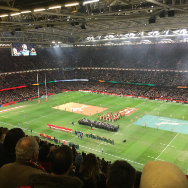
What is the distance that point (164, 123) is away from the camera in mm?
36531

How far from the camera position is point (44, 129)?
34.2m

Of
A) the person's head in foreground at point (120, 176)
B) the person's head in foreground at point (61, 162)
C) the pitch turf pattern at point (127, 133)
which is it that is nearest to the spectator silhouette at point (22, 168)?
the person's head in foreground at point (61, 162)

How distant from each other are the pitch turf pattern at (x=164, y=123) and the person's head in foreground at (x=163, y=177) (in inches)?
1297

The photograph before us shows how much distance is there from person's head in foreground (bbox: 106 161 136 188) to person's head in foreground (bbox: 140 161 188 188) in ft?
1.56

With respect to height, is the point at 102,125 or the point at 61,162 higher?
the point at 61,162

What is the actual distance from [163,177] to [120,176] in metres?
0.75

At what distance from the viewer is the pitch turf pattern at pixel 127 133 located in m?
24.7

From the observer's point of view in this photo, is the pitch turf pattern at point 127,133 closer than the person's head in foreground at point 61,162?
No

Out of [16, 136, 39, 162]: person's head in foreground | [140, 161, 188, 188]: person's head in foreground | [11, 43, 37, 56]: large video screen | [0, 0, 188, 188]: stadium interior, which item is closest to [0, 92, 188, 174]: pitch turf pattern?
[0, 0, 188, 188]: stadium interior

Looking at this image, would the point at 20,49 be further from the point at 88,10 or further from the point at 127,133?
the point at 127,133

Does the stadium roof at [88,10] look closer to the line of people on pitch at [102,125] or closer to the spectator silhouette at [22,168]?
the spectator silhouette at [22,168]

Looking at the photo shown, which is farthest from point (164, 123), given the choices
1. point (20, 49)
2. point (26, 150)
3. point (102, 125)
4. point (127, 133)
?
point (26, 150)

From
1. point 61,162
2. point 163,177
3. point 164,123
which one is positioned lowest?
point 164,123

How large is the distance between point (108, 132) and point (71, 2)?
899 inches
